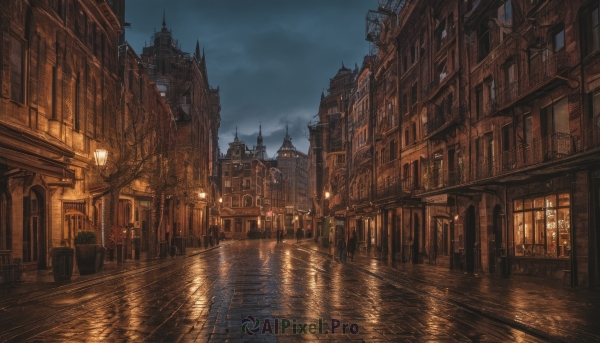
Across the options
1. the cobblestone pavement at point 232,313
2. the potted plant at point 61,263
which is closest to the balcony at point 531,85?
the cobblestone pavement at point 232,313

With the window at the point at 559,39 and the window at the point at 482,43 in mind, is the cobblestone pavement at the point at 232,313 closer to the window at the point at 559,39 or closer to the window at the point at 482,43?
the window at the point at 559,39

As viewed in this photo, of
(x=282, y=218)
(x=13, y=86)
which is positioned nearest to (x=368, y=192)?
(x=13, y=86)

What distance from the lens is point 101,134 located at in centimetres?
3556

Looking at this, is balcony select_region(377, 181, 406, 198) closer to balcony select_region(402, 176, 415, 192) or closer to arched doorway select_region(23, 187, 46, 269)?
balcony select_region(402, 176, 415, 192)

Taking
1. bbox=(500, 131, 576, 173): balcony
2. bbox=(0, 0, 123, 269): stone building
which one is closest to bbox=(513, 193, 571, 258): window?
bbox=(500, 131, 576, 173): balcony

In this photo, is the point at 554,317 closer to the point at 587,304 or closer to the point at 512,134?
the point at 587,304

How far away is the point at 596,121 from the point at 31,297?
1639cm

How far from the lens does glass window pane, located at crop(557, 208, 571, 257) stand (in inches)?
864

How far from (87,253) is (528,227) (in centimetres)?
1702

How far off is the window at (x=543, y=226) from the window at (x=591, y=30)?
16.6ft

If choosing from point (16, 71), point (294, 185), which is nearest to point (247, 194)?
point (294, 185)

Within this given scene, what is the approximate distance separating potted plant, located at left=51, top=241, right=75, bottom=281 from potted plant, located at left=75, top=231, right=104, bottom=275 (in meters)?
2.78

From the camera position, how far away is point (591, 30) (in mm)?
20609

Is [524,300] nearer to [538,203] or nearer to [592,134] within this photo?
[592,134]
